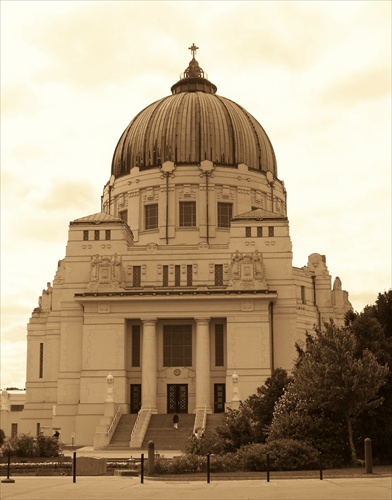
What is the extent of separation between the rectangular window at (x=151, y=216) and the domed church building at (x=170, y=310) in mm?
115

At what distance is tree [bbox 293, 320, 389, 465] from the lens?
124ft

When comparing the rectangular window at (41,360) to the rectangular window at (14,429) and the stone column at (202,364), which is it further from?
the stone column at (202,364)

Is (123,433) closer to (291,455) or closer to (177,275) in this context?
(177,275)

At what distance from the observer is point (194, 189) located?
82.9 m

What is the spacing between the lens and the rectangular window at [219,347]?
235 ft

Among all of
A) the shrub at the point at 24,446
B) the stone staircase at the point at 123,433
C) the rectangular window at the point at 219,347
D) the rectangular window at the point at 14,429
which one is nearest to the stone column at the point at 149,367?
the stone staircase at the point at 123,433

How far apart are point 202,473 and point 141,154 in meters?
55.7

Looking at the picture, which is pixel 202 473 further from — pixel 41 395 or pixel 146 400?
pixel 41 395

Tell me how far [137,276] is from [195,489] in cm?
4790

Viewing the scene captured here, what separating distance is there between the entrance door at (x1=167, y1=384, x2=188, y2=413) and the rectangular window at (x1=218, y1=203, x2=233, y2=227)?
17.9 metres

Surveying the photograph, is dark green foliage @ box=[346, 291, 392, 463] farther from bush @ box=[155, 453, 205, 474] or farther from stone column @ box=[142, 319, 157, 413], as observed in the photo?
stone column @ box=[142, 319, 157, 413]

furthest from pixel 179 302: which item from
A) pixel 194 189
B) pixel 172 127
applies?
pixel 172 127

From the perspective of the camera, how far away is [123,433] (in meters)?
65.2

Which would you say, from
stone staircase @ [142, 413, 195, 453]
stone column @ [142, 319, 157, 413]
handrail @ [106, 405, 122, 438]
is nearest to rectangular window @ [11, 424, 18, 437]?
handrail @ [106, 405, 122, 438]
